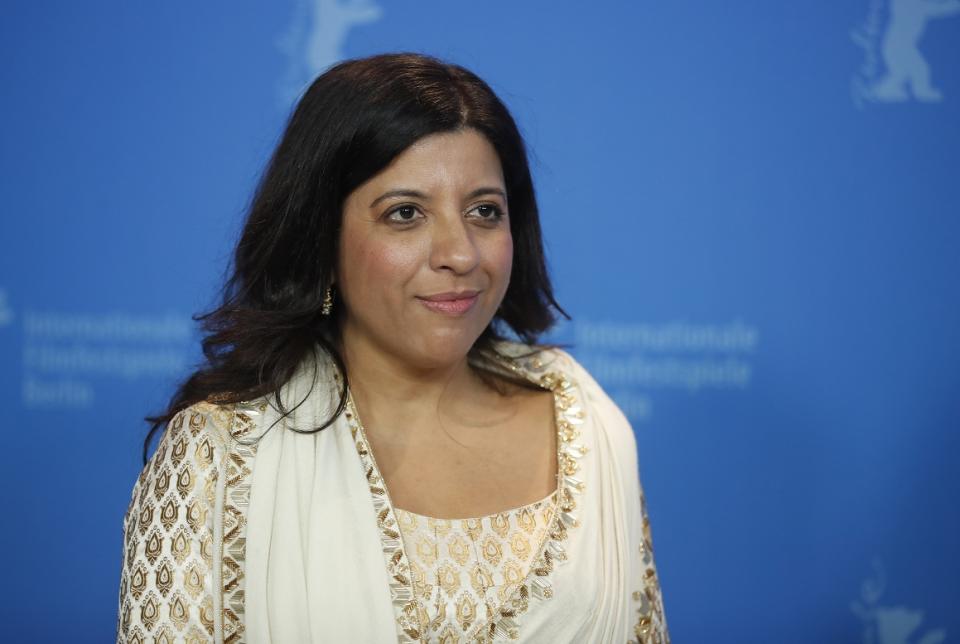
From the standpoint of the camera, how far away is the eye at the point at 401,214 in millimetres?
1773

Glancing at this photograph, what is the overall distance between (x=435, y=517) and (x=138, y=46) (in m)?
1.89

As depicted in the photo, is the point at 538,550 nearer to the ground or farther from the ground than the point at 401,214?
nearer to the ground

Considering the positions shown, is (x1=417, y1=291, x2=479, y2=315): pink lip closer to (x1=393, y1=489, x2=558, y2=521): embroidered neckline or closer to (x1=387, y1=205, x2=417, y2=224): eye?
(x1=387, y1=205, x2=417, y2=224): eye

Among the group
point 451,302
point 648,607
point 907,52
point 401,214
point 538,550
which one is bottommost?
point 648,607

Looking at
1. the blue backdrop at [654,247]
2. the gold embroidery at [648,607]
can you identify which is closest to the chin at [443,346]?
the gold embroidery at [648,607]

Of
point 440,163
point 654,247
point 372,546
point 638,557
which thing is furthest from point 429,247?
point 654,247

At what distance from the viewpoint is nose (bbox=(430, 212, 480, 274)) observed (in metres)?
1.75

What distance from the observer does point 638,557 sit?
2.00 meters

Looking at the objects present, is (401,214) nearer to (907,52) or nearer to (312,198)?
(312,198)

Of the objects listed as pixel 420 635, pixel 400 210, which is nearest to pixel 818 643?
pixel 420 635

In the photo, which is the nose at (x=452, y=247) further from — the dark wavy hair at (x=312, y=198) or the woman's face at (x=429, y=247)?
the dark wavy hair at (x=312, y=198)

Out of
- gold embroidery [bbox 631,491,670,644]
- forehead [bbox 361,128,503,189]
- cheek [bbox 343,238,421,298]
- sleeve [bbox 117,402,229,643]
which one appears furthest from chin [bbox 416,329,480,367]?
gold embroidery [bbox 631,491,670,644]

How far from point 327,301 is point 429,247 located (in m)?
0.26

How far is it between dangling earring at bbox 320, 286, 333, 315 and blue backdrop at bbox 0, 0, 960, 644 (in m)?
1.22
